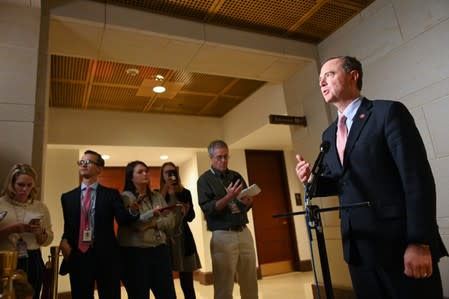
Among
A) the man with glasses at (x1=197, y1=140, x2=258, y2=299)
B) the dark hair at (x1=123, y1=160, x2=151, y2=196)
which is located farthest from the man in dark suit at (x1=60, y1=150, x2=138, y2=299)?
the man with glasses at (x1=197, y1=140, x2=258, y2=299)

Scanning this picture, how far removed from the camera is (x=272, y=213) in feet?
19.1

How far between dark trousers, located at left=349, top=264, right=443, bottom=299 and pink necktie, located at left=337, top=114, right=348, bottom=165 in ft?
1.52

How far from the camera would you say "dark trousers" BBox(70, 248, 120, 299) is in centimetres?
189

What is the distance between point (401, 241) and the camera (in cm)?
116

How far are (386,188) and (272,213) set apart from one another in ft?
15.6

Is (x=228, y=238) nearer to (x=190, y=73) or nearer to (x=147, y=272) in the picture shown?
(x=147, y=272)

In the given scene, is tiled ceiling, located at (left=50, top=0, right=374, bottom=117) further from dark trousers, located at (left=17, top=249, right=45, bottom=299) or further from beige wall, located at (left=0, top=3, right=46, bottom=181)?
dark trousers, located at (left=17, top=249, right=45, bottom=299)

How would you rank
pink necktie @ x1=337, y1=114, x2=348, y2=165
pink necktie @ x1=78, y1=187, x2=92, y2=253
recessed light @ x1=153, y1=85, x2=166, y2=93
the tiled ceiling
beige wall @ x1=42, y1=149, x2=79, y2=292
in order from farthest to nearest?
beige wall @ x1=42, y1=149, x2=79, y2=292, recessed light @ x1=153, y1=85, x2=166, y2=93, the tiled ceiling, pink necktie @ x1=78, y1=187, x2=92, y2=253, pink necktie @ x1=337, y1=114, x2=348, y2=165

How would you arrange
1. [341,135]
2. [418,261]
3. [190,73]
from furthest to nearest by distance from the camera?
[190,73] < [341,135] < [418,261]

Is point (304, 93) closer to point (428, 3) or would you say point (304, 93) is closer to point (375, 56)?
point (375, 56)

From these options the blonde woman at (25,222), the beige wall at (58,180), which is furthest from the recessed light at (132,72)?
the blonde woman at (25,222)

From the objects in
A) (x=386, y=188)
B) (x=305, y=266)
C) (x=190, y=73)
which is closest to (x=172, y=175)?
(x=190, y=73)

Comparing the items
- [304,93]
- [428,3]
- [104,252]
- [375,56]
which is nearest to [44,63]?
[104,252]

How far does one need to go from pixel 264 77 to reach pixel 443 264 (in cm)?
249
